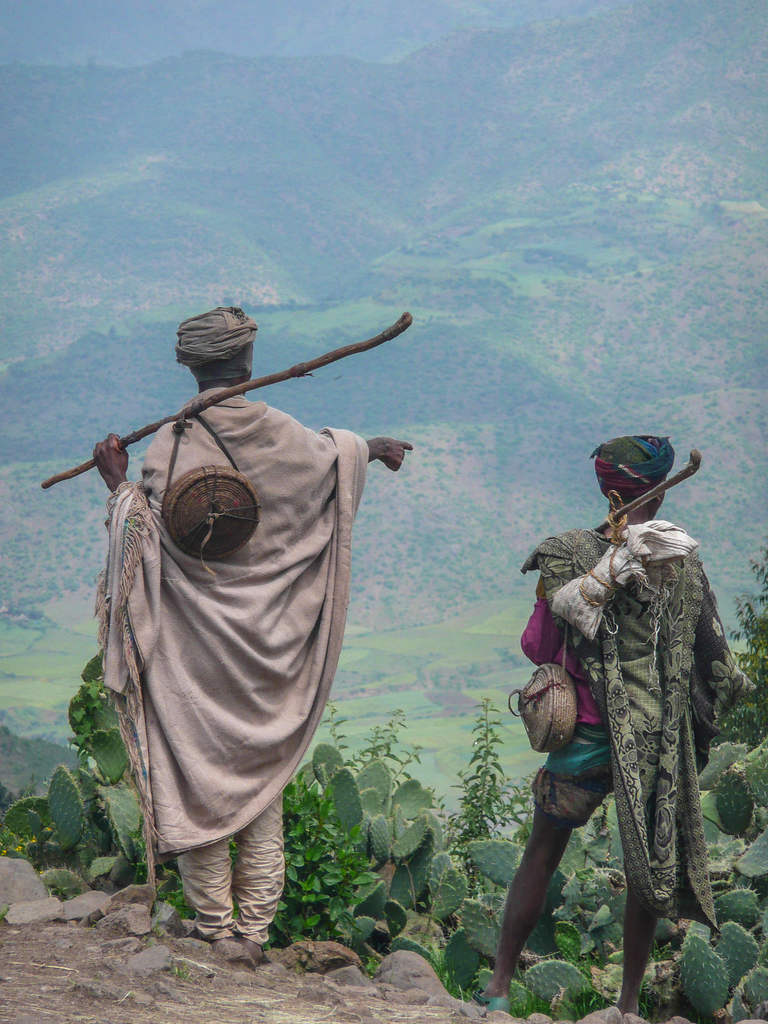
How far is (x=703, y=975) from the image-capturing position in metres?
3.89

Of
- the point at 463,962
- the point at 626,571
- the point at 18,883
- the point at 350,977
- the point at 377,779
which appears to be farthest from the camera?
the point at 377,779

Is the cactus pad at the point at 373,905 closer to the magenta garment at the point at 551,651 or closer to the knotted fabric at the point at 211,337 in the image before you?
the magenta garment at the point at 551,651

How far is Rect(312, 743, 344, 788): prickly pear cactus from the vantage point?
5156 mm

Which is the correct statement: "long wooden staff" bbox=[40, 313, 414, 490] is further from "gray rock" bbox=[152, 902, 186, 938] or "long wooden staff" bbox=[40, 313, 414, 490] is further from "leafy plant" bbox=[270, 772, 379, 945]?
"leafy plant" bbox=[270, 772, 379, 945]

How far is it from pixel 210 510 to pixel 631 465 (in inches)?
48.7

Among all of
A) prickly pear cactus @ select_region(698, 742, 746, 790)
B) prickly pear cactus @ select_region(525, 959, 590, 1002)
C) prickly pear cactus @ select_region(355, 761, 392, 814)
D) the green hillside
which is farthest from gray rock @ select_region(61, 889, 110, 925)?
the green hillside

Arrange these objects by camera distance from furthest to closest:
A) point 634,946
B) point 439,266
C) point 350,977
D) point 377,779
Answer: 1. point 439,266
2. point 377,779
3. point 350,977
4. point 634,946

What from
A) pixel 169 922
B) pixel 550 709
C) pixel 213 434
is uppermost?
pixel 213 434

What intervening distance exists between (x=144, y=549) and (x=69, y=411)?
1239 inches

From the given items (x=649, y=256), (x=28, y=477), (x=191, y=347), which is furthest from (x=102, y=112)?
(x=191, y=347)

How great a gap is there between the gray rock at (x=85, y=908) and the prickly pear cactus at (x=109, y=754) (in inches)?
29.0

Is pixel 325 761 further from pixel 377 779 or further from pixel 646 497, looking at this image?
pixel 646 497

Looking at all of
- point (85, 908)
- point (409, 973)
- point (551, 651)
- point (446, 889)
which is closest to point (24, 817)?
point (85, 908)

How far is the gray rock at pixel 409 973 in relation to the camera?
3.92 meters
